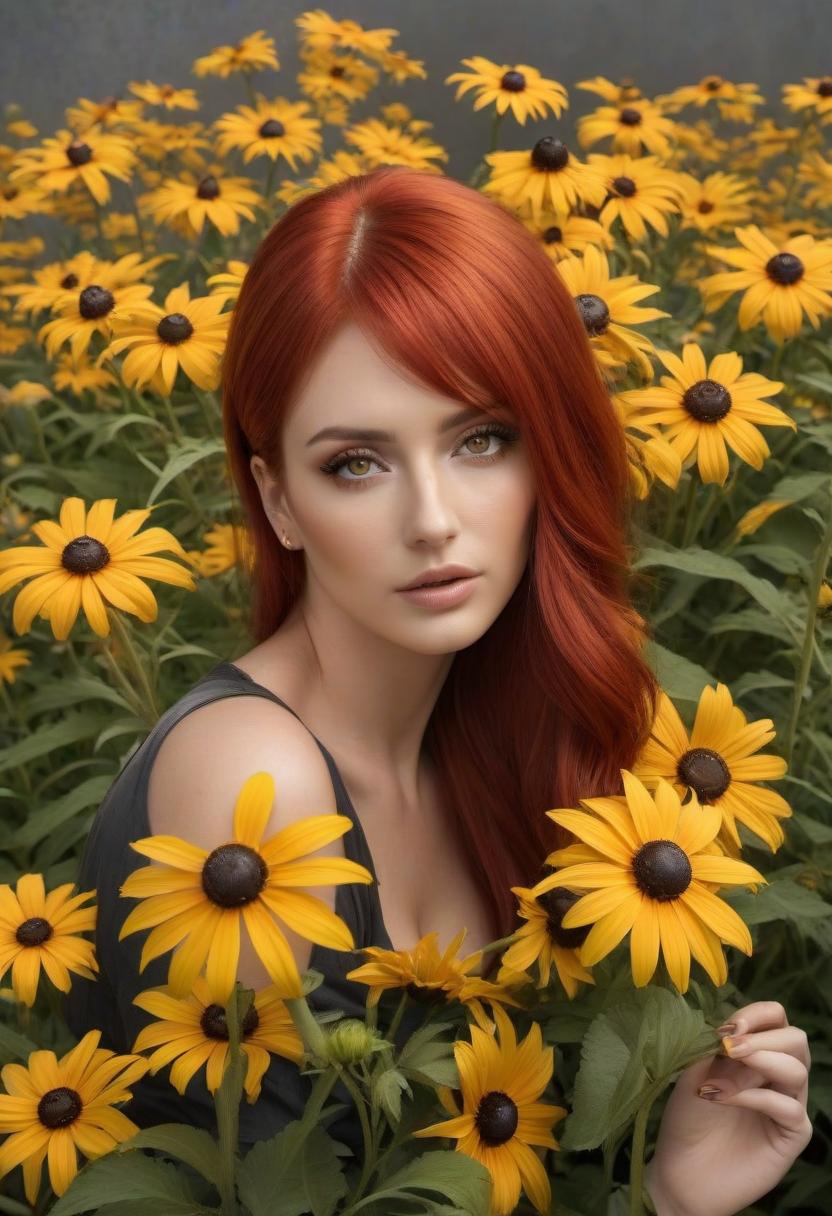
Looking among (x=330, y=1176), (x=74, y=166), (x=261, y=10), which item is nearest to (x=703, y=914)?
(x=330, y=1176)

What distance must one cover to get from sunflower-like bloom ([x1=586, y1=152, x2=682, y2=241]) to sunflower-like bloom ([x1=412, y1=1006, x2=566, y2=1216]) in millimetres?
1063

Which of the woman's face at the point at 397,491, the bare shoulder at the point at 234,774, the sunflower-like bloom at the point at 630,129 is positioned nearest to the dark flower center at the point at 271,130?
the sunflower-like bloom at the point at 630,129

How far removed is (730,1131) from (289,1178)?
1.08ft

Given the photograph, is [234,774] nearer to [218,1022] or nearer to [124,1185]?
[218,1022]

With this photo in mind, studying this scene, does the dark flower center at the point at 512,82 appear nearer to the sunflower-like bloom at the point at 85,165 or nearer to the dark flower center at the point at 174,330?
the sunflower-like bloom at the point at 85,165

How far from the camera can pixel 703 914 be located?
→ 0.85 metres

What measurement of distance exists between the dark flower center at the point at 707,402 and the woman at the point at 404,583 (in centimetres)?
15

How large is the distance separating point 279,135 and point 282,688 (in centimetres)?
137

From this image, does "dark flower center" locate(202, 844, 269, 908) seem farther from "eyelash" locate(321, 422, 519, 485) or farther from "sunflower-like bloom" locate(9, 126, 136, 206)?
"sunflower-like bloom" locate(9, 126, 136, 206)

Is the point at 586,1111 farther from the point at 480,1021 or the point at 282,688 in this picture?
the point at 282,688

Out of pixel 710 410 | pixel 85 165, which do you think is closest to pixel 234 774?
pixel 710 410

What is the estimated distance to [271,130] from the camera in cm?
219

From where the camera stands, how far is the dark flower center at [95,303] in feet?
5.02

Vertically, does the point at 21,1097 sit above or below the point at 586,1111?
below
